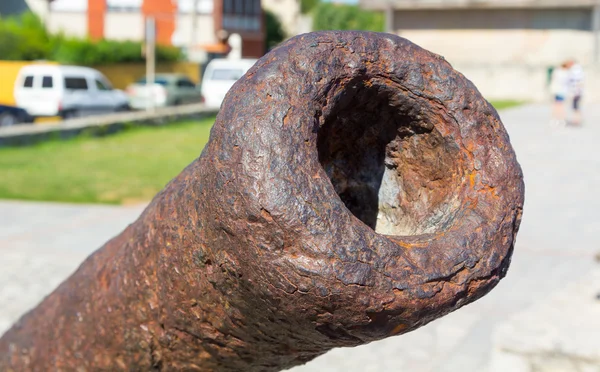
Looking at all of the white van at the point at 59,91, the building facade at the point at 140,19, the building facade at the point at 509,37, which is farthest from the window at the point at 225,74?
the building facade at the point at 140,19

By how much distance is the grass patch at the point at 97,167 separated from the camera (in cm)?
966

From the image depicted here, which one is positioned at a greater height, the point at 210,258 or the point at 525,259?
the point at 210,258

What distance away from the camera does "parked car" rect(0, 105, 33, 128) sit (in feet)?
56.5

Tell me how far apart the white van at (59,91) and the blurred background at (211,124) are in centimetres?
4

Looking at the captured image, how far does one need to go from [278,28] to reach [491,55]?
21.7 metres

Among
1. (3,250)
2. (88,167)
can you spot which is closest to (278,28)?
(88,167)

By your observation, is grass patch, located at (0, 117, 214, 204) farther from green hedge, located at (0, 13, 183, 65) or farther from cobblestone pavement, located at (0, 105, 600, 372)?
green hedge, located at (0, 13, 183, 65)

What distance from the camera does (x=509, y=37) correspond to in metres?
30.3

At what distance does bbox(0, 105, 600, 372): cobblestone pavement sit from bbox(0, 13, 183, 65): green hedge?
68.5 feet

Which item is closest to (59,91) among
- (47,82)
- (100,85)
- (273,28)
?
(47,82)

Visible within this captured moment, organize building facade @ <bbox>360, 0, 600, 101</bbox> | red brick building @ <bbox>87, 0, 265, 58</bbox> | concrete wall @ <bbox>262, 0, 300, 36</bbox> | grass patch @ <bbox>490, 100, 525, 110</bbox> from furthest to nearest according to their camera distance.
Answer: concrete wall @ <bbox>262, 0, 300, 36</bbox>, red brick building @ <bbox>87, 0, 265, 58</bbox>, building facade @ <bbox>360, 0, 600, 101</bbox>, grass patch @ <bbox>490, 100, 525, 110</bbox>

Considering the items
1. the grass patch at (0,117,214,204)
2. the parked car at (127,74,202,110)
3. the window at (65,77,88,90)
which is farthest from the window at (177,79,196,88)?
the grass patch at (0,117,214,204)

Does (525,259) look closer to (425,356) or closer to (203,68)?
(425,356)

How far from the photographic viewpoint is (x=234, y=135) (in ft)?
4.50
